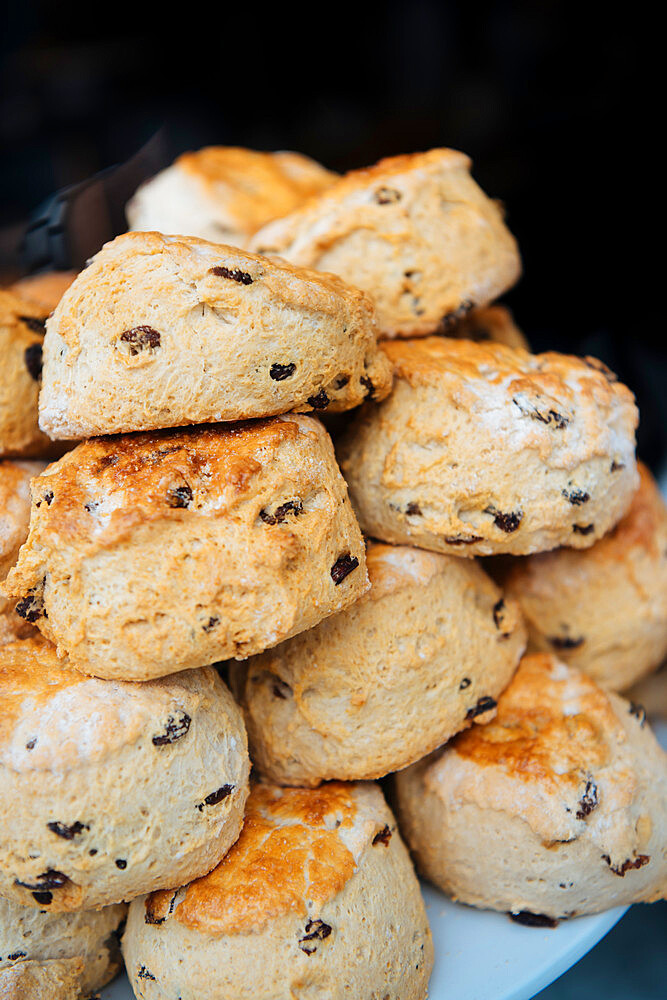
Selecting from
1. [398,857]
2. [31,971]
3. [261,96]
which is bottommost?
[31,971]

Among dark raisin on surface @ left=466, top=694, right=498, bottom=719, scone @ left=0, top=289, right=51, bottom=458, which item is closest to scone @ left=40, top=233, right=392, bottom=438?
scone @ left=0, top=289, right=51, bottom=458

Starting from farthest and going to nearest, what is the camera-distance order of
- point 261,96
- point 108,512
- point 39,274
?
point 261,96 < point 39,274 < point 108,512

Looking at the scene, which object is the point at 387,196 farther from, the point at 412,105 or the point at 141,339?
the point at 412,105

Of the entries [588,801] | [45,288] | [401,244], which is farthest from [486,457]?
[45,288]

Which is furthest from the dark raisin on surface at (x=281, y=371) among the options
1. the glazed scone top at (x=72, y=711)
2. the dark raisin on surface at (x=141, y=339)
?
the glazed scone top at (x=72, y=711)

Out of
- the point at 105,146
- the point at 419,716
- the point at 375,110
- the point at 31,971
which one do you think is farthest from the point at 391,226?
the point at 31,971

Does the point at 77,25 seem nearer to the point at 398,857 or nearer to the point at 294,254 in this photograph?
the point at 294,254

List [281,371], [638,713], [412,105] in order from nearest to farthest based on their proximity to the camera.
→ 1. [281,371]
2. [638,713]
3. [412,105]
